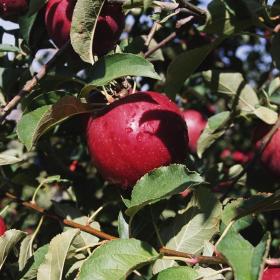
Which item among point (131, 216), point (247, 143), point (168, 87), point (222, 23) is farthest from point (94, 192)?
point (247, 143)

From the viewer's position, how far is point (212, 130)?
4.60 ft

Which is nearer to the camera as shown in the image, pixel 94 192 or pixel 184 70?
pixel 184 70

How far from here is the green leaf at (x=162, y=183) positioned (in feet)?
2.85

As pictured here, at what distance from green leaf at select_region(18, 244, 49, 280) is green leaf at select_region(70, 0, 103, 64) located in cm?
41

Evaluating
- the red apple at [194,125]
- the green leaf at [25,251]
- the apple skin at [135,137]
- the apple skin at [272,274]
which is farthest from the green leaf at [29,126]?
the red apple at [194,125]

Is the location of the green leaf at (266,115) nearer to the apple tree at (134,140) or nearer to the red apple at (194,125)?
the apple tree at (134,140)

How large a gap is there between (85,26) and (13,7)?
1.05 ft

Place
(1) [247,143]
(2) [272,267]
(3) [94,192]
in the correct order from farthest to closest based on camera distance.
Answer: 1. (1) [247,143]
2. (3) [94,192]
3. (2) [272,267]

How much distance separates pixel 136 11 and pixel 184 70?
0.84 meters

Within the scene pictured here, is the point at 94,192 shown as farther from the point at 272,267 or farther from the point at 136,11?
the point at 272,267

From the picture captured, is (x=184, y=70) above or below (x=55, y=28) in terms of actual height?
below

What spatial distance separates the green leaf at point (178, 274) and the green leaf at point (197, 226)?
165mm

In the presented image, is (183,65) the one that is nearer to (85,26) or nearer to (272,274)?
(85,26)

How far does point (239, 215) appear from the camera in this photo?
3.20 feet
